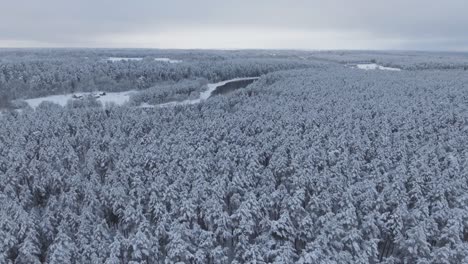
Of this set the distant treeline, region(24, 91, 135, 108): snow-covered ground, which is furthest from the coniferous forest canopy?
the distant treeline

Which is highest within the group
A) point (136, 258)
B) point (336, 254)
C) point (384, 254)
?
point (336, 254)

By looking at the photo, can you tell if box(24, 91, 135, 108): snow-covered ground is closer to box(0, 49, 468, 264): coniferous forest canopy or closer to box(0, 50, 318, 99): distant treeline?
Result: box(0, 50, 318, 99): distant treeline

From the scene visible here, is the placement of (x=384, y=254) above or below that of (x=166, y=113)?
below

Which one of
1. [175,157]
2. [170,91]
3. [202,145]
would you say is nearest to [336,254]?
[175,157]

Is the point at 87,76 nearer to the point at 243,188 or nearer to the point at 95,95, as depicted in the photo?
the point at 95,95

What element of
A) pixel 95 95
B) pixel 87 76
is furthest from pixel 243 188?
pixel 87 76

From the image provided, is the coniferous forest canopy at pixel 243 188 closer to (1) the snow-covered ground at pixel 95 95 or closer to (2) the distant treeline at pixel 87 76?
(1) the snow-covered ground at pixel 95 95

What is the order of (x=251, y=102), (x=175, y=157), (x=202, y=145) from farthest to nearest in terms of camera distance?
(x=251, y=102), (x=202, y=145), (x=175, y=157)

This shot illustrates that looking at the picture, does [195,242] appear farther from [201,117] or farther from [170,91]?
[170,91]

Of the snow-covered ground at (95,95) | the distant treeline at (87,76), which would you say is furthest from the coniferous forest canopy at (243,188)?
the distant treeline at (87,76)
